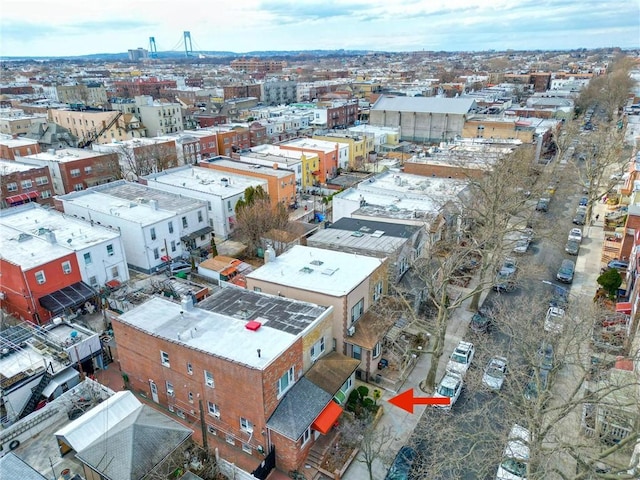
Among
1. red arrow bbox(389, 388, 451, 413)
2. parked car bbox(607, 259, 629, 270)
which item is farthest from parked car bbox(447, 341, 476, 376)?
parked car bbox(607, 259, 629, 270)

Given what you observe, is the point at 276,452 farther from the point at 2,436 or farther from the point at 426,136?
the point at 426,136

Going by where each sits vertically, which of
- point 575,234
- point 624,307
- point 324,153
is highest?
point 324,153

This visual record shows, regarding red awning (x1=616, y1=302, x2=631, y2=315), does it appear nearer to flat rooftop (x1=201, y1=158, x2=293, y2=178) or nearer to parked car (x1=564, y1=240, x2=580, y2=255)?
parked car (x1=564, y1=240, x2=580, y2=255)

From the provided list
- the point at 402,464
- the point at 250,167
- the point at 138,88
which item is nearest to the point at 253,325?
the point at 402,464

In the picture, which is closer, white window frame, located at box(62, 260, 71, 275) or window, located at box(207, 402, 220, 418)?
window, located at box(207, 402, 220, 418)

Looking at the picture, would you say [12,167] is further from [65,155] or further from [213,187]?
[213,187]

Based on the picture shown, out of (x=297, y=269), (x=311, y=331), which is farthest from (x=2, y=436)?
(x=297, y=269)
